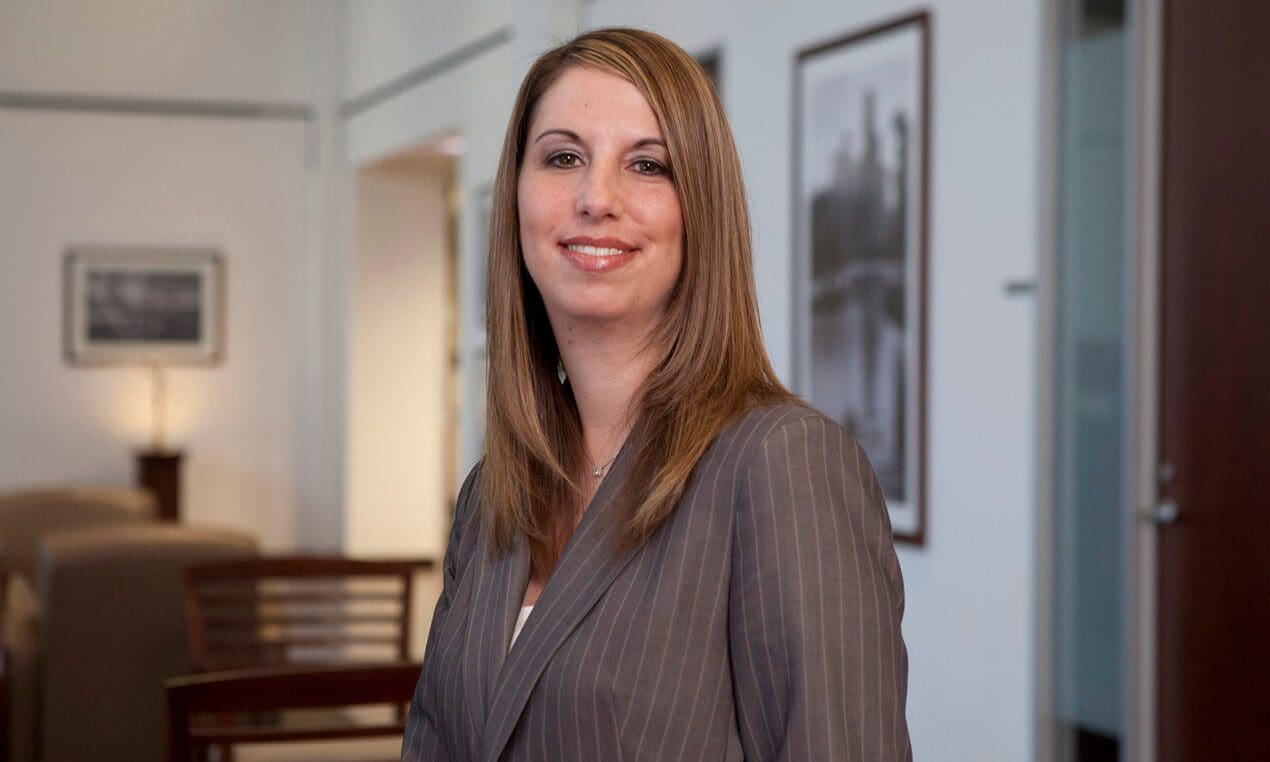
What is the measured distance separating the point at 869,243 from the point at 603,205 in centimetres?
332

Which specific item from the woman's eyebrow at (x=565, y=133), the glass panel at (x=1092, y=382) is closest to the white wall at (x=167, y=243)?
the glass panel at (x=1092, y=382)

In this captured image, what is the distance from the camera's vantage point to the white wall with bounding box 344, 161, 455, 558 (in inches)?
430

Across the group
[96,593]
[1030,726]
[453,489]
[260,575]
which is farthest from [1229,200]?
[453,489]

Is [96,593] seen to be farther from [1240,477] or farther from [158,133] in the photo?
[158,133]

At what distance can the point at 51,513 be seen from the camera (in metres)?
9.73

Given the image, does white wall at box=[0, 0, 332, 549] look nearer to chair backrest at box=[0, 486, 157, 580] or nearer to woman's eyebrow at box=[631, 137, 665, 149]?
chair backrest at box=[0, 486, 157, 580]

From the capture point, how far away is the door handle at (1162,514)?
3762mm

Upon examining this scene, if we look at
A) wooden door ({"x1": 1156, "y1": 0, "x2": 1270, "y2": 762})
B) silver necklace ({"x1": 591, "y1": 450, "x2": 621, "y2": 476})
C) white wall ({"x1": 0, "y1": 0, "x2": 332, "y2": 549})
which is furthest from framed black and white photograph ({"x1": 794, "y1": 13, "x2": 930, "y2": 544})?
white wall ({"x1": 0, "y1": 0, "x2": 332, "y2": 549})

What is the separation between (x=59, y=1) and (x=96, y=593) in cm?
699

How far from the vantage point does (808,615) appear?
4.65ft

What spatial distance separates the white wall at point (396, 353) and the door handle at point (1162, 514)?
7676 millimetres

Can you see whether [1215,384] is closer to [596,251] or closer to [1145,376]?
[1145,376]

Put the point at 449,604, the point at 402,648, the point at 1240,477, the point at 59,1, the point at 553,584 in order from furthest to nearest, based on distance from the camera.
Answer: the point at 59,1 → the point at 402,648 → the point at 1240,477 → the point at 449,604 → the point at 553,584

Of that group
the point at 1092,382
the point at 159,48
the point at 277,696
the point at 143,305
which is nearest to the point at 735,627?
the point at 277,696
